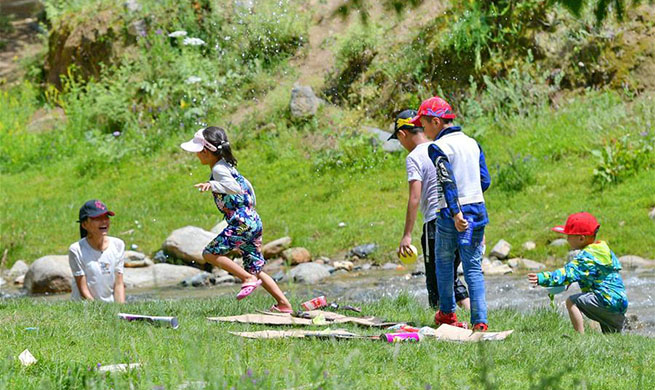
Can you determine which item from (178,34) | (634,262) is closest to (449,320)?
(634,262)

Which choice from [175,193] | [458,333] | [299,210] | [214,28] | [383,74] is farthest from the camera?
[214,28]

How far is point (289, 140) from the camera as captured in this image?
51.7ft

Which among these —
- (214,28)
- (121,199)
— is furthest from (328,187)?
(214,28)

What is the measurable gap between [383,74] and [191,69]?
3857 millimetres

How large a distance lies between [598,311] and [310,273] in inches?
200

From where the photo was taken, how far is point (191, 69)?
17.8 metres

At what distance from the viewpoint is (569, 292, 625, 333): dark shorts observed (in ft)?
22.7

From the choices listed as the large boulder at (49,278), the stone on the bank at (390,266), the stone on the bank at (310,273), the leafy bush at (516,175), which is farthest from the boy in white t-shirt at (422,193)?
the large boulder at (49,278)

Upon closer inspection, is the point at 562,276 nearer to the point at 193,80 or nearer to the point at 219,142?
the point at 219,142

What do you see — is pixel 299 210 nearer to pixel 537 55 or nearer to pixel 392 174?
pixel 392 174

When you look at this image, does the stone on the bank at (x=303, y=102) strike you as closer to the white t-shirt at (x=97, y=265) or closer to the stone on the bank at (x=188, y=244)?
the stone on the bank at (x=188, y=244)

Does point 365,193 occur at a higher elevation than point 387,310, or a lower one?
lower

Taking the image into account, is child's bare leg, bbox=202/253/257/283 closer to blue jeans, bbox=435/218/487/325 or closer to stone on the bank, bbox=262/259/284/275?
blue jeans, bbox=435/218/487/325

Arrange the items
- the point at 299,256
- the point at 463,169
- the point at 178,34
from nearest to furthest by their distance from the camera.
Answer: the point at 463,169 < the point at 299,256 < the point at 178,34
